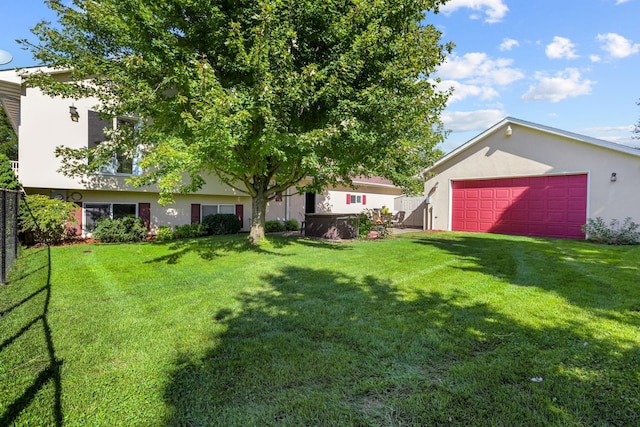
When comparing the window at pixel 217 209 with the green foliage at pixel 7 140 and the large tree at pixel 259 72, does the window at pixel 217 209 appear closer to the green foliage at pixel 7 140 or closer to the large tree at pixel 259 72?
the large tree at pixel 259 72

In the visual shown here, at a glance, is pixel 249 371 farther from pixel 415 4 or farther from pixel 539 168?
pixel 539 168

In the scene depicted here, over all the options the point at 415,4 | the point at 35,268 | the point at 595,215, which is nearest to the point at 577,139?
the point at 595,215

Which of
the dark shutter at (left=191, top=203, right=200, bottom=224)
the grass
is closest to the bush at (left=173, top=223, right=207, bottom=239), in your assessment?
the dark shutter at (left=191, top=203, right=200, bottom=224)

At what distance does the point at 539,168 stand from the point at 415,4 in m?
10.1

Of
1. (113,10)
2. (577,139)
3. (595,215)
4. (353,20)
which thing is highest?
(113,10)

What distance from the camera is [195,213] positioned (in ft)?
46.2

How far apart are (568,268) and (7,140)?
46.7 metres

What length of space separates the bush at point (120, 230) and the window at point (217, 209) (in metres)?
2.79

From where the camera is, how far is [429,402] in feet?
8.32

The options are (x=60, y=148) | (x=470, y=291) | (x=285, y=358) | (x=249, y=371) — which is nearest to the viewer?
(x=249, y=371)

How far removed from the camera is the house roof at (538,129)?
472 inches

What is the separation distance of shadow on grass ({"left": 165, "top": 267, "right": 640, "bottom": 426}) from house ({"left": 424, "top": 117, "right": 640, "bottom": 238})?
12.0 meters

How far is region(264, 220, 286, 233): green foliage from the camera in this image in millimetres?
15695

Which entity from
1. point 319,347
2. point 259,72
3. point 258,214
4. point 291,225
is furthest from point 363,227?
point 319,347
